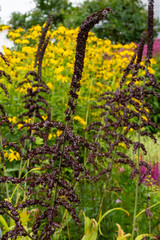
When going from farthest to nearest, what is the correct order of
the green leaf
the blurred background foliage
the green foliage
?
the green foliage → the blurred background foliage → the green leaf

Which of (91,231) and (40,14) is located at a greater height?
(40,14)

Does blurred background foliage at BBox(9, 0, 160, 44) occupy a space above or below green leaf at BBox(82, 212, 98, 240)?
above

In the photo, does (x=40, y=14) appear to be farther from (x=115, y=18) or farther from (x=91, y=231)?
(x=91, y=231)

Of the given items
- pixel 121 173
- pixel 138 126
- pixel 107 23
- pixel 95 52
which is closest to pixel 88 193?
pixel 121 173

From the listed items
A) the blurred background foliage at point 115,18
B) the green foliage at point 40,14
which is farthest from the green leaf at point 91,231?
the green foliage at point 40,14

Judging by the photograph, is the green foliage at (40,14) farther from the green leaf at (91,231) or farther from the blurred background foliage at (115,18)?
the green leaf at (91,231)

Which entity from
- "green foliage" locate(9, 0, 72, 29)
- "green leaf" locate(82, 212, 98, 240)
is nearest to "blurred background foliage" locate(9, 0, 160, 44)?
"green foliage" locate(9, 0, 72, 29)

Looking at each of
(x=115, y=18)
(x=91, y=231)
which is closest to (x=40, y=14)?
(x=115, y=18)

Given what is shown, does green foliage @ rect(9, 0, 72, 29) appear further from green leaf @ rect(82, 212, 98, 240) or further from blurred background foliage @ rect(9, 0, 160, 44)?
green leaf @ rect(82, 212, 98, 240)

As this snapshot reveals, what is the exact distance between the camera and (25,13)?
19953mm

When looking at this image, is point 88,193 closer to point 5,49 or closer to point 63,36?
point 5,49

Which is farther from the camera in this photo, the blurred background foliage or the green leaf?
the blurred background foliage

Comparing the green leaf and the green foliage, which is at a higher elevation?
the green foliage

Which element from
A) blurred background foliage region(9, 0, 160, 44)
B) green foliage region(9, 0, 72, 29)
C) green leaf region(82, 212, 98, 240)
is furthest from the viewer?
green foliage region(9, 0, 72, 29)
